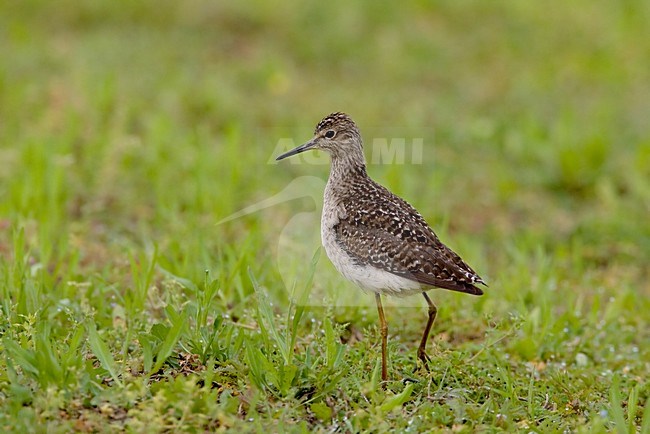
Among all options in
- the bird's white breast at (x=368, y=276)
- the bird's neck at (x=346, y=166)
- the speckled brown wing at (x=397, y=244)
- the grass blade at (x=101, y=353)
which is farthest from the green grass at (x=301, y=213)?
the bird's neck at (x=346, y=166)

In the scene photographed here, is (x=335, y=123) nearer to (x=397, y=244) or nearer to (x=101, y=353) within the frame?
(x=397, y=244)

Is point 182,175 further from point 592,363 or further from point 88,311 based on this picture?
point 592,363

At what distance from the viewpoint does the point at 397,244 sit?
521 centimetres

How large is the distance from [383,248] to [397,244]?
9cm

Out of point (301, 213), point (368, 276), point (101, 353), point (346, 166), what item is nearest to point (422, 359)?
point (368, 276)

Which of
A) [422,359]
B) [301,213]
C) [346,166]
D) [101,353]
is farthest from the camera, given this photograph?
[301,213]

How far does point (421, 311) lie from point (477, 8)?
8.06m

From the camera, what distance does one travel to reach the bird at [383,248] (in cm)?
507

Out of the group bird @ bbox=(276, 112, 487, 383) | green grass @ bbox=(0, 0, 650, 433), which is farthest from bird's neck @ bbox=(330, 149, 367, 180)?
green grass @ bbox=(0, 0, 650, 433)

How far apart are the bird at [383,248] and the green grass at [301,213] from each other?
31 cm

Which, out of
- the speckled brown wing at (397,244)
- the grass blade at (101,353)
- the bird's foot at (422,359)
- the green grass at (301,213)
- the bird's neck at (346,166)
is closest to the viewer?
the grass blade at (101,353)

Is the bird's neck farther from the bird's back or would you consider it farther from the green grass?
the green grass

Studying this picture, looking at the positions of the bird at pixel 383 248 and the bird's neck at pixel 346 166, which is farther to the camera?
the bird's neck at pixel 346 166

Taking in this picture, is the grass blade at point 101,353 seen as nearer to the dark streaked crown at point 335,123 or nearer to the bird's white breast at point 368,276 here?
the bird's white breast at point 368,276
